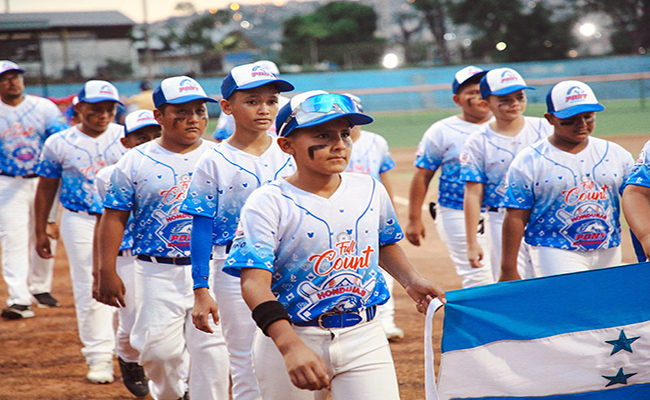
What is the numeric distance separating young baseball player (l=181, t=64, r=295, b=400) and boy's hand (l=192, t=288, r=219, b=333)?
21mm

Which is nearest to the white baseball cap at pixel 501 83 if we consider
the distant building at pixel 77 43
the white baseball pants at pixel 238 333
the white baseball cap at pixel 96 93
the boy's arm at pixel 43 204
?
the white baseball pants at pixel 238 333

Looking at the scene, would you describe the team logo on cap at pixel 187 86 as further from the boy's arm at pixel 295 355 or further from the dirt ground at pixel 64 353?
the dirt ground at pixel 64 353

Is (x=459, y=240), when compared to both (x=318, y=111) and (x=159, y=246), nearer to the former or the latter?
(x=159, y=246)

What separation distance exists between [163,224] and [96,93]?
262 cm

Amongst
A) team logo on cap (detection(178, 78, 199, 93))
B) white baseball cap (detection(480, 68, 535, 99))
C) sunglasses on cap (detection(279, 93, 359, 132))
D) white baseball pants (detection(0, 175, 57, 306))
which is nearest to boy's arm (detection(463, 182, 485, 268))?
white baseball cap (detection(480, 68, 535, 99))

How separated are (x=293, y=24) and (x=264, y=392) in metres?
78.6

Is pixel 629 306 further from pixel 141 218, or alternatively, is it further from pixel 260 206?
pixel 141 218

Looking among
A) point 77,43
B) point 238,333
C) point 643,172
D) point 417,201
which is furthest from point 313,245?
point 77,43

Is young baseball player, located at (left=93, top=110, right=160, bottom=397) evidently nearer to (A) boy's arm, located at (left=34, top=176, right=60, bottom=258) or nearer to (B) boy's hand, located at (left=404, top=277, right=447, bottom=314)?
(A) boy's arm, located at (left=34, top=176, right=60, bottom=258)

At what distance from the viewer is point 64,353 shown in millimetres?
8312

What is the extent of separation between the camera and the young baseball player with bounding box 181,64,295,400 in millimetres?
4848

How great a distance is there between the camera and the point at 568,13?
54.2 m

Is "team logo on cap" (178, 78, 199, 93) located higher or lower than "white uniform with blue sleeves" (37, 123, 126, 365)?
higher

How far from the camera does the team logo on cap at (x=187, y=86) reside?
5602 mm
